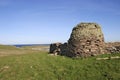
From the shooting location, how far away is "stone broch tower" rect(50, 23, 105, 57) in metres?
26.3

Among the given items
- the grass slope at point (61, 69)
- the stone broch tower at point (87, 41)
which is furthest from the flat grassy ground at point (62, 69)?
the stone broch tower at point (87, 41)

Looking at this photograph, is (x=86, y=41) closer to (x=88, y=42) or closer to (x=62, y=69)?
(x=88, y=42)

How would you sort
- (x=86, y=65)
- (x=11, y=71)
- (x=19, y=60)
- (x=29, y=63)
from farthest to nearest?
(x=19, y=60)
(x=29, y=63)
(x=11, y=71)
(x=86, y=65)

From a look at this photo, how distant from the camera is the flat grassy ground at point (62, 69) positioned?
20.1m

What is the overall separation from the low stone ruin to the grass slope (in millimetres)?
1644

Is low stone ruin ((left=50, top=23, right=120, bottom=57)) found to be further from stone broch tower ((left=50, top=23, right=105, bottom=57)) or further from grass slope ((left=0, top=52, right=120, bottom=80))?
grass slope ((left=0, top=52, right=120, bottom=80))

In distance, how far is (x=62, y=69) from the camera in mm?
22516

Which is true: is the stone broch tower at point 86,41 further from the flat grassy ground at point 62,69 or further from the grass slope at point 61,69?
the grass slope at point 61,69

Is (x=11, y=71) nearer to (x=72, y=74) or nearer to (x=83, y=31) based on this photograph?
(x=72, y=74)

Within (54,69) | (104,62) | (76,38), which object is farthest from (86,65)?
(76,38)

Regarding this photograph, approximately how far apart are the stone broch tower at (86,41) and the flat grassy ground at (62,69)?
1421mm

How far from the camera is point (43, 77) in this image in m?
21.4

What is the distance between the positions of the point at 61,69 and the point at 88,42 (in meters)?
6.04

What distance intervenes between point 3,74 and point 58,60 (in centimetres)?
692
